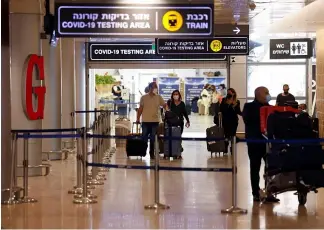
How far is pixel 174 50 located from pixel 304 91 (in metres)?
12.0

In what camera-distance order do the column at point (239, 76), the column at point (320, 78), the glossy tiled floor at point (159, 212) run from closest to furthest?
the glossy tiled floor at point (159, 212) → the column at point (320, 78) → the column at point (239, 76)

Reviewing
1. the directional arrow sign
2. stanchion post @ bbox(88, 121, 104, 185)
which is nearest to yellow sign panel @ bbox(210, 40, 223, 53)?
the directional arrow sign

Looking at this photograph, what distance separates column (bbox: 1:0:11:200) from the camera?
33.6 feet

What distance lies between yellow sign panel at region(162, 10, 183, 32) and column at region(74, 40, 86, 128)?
11.9m

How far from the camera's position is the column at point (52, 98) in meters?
16.9

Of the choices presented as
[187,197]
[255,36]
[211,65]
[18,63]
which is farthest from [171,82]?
[187,197]

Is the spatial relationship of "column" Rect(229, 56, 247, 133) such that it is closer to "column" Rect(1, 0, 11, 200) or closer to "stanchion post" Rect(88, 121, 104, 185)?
"stanchion post" Rect(88, 121, 104, 185)

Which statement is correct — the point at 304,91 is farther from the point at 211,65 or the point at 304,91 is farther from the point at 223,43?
the point at 223,43

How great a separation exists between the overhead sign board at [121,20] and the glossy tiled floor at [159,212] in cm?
245

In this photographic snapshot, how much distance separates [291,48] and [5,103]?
15.5m

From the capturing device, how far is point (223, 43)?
18.9m

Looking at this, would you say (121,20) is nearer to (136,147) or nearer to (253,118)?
(253,118)

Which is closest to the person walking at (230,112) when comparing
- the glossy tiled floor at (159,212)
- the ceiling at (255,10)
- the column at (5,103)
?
the ceiling at (255,10)

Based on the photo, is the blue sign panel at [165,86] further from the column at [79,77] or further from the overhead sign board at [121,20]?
the overhead sign board at [121,20]
